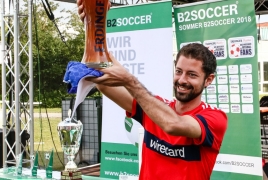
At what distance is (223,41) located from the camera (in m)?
3.20

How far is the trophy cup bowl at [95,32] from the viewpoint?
1.15 m

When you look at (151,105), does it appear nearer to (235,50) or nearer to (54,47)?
(235,50)

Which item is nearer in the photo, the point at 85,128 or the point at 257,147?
the point at 257,147

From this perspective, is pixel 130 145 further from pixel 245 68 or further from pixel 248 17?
pixel 248 17

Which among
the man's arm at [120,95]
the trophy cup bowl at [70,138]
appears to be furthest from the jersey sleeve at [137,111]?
the trophy cup bowl at [70,138]

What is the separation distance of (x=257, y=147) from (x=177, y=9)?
1203 millimetres

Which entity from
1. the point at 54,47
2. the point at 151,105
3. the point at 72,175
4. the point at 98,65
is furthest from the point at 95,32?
the point at 54,47

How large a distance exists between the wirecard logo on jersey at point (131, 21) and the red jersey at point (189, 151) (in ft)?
6.54

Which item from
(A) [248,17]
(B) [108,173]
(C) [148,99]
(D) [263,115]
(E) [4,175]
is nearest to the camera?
(C) [148,99]

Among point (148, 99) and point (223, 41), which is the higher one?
point (223, 41)

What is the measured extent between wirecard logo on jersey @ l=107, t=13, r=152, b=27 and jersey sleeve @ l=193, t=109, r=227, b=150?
79.0 inches

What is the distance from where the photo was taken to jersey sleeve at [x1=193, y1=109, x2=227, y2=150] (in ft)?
4.42

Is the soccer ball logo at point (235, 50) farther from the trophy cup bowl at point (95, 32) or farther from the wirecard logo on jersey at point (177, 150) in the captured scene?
the trophy cup bowl at point (95, 32)

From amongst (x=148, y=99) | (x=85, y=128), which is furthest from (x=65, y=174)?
(x=85, y=128)
